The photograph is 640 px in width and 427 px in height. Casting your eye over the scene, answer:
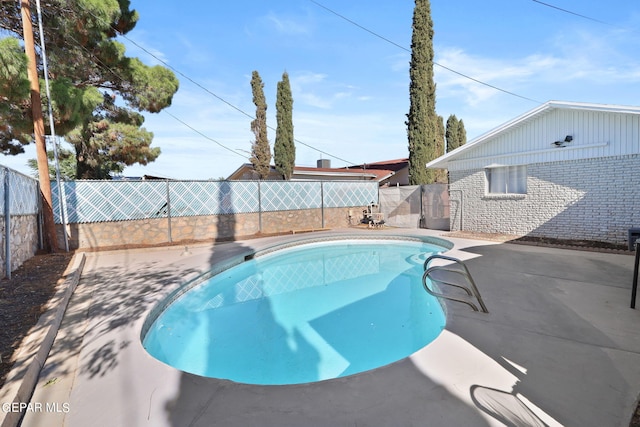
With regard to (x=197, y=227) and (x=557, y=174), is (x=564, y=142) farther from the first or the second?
(x=197, y=227)

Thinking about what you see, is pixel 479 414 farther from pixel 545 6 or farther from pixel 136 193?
pixel 545 6

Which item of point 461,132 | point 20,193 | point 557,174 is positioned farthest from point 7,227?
point 461,132

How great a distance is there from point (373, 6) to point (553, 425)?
12674 mm

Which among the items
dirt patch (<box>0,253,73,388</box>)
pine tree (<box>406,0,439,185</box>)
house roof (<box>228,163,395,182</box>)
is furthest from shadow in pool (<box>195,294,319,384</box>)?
house roof (<box>228,163,395,182</box>)

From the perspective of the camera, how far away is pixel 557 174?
27.0ft

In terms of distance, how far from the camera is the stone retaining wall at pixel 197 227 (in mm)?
8531

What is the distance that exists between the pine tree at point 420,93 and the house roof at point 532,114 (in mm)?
3671

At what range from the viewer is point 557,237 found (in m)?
8.37

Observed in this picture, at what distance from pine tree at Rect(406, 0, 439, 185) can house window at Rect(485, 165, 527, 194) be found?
4.98 metres

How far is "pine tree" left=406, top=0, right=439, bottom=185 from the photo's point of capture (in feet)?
47.7

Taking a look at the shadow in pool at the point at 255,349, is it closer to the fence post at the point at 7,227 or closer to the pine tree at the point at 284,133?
the fence post at the point at 7,227

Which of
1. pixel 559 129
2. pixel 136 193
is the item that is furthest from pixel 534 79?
pixel 136 193

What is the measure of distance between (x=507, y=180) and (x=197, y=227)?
10183 millimetres

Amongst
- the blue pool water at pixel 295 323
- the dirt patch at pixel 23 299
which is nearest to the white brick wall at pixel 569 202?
the blue pool water at pixel 295 323
